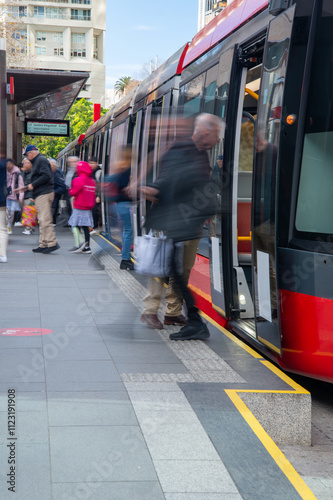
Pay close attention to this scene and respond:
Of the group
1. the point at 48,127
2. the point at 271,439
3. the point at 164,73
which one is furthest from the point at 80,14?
the point at 271,439

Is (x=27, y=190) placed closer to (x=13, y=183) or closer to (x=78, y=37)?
(x=13, y=183)

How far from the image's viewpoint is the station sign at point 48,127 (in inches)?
885

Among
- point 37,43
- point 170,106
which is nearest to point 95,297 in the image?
point 170,106

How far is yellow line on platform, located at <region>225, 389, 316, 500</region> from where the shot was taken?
11.7 feet

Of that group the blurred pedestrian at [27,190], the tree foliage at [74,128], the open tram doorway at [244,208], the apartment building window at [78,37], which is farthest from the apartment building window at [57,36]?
the open tram doorway at [244,208]

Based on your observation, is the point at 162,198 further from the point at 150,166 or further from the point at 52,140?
the point at 52,140

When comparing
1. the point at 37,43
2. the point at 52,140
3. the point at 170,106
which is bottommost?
the point at 52,140

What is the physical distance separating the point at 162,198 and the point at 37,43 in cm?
9669

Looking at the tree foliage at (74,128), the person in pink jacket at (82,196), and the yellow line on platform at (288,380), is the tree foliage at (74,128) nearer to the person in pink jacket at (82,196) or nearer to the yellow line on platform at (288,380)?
the person in pink jacket at (82,196)

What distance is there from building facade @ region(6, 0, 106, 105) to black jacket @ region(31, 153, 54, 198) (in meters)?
87.1

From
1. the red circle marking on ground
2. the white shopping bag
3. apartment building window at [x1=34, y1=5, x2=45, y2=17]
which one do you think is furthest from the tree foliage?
the white shopping bag

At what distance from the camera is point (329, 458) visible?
4523mm

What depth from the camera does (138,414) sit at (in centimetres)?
425

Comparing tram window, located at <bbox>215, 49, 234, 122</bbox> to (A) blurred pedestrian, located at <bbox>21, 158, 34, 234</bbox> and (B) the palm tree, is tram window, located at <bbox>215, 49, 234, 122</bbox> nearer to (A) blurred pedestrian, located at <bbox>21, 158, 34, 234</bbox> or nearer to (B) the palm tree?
(A) blurred pedestrian, located at <bbox>21, 158, 34, 234</bbox>
